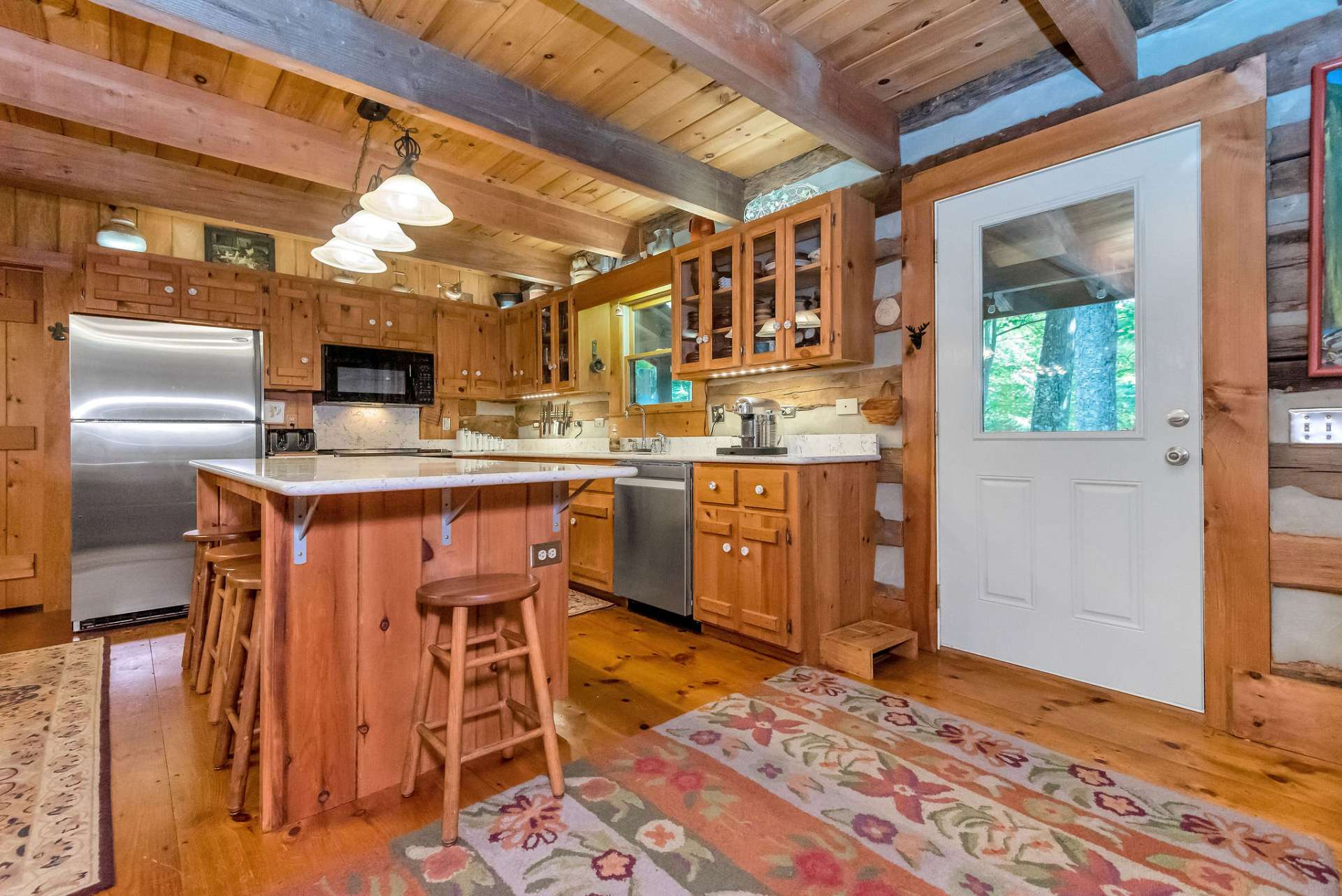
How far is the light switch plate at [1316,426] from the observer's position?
6.24 ft

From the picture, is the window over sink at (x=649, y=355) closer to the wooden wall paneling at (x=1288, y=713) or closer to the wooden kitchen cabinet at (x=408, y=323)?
the wooden kitchen cabinet at (x=408, y=323)

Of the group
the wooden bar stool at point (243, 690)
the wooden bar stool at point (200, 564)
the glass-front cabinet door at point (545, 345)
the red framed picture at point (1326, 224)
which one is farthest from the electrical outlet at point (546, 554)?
the glass-front cabinet door at point (545, 345)

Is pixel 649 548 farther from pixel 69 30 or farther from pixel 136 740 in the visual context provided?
pixel 69 30

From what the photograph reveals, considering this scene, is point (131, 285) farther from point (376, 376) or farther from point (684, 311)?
point (684, 311)

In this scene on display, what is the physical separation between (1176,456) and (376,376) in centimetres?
491

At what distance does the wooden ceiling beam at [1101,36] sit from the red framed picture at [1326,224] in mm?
532

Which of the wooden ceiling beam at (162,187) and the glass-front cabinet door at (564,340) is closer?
the wooden ceiling beam at (162,187)

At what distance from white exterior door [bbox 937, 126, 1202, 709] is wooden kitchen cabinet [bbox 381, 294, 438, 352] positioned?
3.97 meters

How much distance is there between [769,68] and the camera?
2277mm

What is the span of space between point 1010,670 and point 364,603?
2.52m

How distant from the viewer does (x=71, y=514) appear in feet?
11.1

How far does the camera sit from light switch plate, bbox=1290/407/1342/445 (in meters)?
1.90

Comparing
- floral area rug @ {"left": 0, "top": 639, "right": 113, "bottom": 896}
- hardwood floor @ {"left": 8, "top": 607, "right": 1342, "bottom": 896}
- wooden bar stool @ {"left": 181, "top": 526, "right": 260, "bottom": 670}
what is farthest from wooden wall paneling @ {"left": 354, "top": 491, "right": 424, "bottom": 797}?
wooden bar stool @ {"left": 181, "top": 526, "right": 260, "bottom": 670}

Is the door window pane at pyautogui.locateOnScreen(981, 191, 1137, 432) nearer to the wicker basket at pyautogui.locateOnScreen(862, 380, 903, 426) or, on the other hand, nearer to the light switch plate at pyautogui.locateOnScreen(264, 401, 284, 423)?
the wicker basket at pyautogui.locateOnScreen(862, 380, 903, 426)
